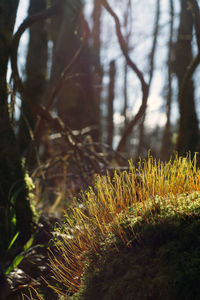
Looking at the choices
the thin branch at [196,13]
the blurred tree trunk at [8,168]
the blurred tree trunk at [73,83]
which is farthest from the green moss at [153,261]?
the blurred tree trunk at [73,83]

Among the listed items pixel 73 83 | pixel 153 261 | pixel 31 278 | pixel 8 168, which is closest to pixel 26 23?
pixel 8 168

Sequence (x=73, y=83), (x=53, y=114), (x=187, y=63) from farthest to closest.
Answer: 1. (x=187, y=63)
2. (x=73, y=83)
3. (x=53, y=114)

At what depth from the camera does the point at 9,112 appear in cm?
267

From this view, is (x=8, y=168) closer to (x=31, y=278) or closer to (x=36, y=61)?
(x=31, y=278)

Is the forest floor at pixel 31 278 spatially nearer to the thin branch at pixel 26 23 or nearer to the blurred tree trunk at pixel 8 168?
the blurred tree trunk at pixel 8 168

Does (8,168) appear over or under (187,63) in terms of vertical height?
under

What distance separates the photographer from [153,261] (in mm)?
1300

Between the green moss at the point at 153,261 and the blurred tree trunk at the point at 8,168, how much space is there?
1.22m

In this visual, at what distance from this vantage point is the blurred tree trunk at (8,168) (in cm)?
248

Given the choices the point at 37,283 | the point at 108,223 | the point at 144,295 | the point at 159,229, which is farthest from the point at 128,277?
the point at 37,283

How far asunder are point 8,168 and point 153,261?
1.75 m

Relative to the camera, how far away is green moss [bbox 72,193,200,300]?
1.16 meters

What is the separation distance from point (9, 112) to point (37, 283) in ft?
5.24

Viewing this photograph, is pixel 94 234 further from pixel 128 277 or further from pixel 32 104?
pixel 32 104
